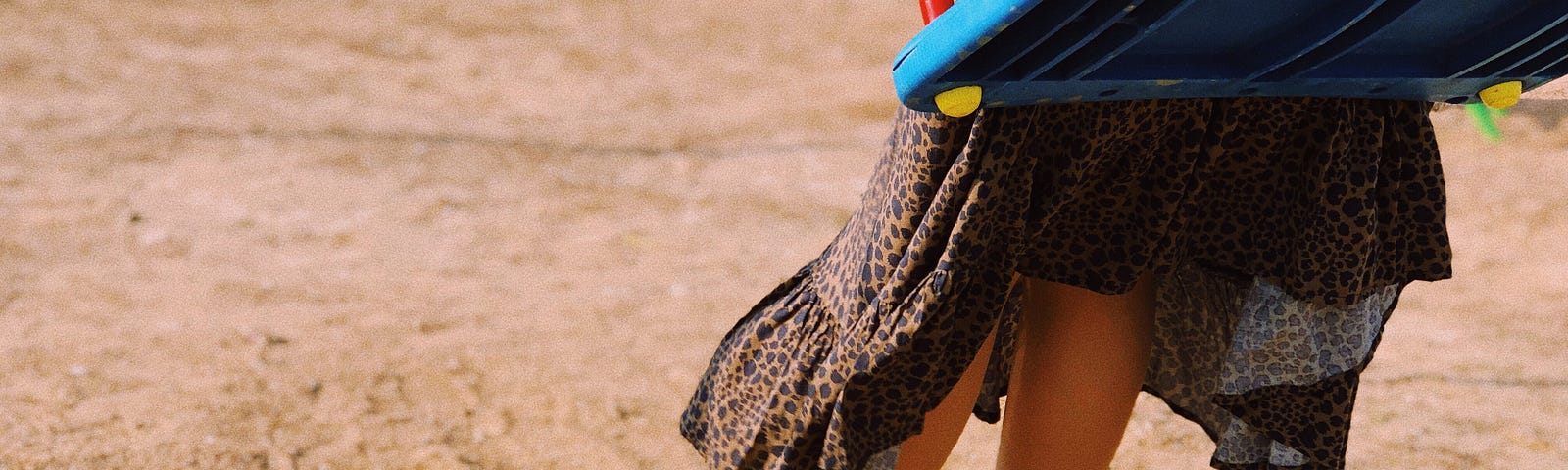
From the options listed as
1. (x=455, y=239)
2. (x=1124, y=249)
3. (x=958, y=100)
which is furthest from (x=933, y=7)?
(x=455, y=239)

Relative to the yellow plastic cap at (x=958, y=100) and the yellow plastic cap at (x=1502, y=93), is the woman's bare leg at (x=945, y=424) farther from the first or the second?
the yellow plastic cap at (x=1502, y=93)

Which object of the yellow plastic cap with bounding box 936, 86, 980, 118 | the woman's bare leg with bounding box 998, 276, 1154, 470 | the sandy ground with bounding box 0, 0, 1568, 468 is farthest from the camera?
the sandy ground with bounding box 0, 0, 1568, 468

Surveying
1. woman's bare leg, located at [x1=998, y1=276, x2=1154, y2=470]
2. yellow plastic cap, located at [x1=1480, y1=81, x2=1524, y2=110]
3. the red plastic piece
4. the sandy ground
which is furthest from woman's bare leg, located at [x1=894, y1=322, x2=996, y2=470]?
the sandy ground

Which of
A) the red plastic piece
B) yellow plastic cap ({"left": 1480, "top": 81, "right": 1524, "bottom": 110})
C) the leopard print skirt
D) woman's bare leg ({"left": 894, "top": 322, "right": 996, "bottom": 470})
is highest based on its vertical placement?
yellow plastic cap ({"left": 1480, "top": 81, "right": 1524, "bottom": 110})

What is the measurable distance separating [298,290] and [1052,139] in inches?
88.3

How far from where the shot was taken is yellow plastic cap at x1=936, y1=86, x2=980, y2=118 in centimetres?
108

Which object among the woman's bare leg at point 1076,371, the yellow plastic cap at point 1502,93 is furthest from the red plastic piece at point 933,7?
the yellow plastic cap at point 1502,93

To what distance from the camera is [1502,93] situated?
126cm

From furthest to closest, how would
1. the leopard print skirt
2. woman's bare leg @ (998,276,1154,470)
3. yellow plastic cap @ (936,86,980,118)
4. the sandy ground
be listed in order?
1. the sandy ground
2. woman's bare leg @ (998,276,1154,470)
3. the leopard print skirt
4. yellow plastic cap @ (936,86,980,118)

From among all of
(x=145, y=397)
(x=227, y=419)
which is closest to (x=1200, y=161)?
(x=227, y=419)

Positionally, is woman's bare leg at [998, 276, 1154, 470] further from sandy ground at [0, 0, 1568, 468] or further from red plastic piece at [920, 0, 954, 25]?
sandy ground at [0, 0, 1568, 468]

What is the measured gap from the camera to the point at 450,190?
3.98m

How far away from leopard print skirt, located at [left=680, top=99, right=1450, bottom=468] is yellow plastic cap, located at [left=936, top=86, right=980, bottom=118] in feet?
0.36

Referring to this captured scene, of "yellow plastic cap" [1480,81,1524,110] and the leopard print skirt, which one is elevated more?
"yellow plastic cap" [1480,81,1524,110]
